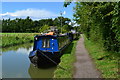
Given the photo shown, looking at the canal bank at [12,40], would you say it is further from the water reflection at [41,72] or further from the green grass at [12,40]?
the water reflection at [41,72]

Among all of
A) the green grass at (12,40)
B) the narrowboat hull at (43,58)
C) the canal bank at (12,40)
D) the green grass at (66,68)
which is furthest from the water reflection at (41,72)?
the green grass at (12,40)

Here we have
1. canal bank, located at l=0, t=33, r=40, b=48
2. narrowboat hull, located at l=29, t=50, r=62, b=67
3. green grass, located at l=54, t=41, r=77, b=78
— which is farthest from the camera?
canal bank, located at l=0, t=33, r=40, b=48

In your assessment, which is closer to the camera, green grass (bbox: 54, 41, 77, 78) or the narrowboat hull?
green grass (bbox: 54, 41, 77, 78)

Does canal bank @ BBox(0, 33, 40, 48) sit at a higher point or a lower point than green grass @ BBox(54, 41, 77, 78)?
lower

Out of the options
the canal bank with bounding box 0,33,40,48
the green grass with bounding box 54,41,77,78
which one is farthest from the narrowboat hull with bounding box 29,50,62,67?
the canal bank with bounding box 0,33,40,48

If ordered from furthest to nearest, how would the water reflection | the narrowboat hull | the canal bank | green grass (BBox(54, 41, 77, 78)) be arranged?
the canal bank → the narrowboat hull → the water reflection → green grass (BBox(54, 41, 77, 78))

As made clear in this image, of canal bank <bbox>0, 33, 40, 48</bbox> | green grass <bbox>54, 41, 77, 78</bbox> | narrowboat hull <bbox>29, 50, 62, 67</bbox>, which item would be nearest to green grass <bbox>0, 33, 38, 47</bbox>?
canal bank <bbox>0, 33, 40, 48</bbox>

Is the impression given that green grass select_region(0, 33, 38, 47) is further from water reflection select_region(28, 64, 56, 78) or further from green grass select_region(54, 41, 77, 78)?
green grass select_region(54, 41, 77, 78)

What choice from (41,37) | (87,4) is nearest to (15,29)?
(41,37)

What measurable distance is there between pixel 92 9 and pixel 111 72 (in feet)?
10.1

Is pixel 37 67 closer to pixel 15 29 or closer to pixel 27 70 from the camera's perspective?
pixel 27 70

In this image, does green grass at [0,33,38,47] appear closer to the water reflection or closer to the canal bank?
the canal bank

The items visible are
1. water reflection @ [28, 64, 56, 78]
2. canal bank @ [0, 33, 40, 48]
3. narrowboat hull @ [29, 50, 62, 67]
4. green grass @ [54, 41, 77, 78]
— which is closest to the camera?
green grass @ [54, 41, 77, 78]

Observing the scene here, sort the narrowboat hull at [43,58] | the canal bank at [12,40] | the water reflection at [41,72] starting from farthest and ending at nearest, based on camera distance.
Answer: the canal bank at [12,40]
the narrowboat hull at [43,58]
the water reflection at [41,72]
